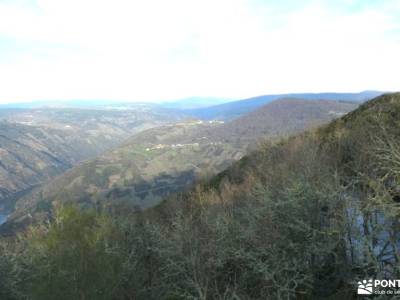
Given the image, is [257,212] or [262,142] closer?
[257,212]

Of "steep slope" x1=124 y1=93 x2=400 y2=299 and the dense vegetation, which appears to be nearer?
"steep slope" x1=124 y1=93 x2=400 y2=299

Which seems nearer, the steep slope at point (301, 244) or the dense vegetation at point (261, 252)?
the steep slope at point (301, 244)

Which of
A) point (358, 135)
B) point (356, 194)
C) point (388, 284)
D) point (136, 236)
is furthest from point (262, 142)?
point (388, 284)

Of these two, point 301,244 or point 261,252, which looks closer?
point 301,244

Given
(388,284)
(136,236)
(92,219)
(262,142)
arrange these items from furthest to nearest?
1. (262,142)
2. (136,236)
3. (92,219)
4. (388,284)

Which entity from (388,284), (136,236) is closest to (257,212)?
(388,284)

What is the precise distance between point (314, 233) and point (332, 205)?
86.7 inches

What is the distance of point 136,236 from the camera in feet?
128

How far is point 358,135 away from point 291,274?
22986 millimetres

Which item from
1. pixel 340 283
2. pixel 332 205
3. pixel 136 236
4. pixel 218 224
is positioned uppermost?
pixel 332 205

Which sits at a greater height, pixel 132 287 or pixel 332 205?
pixel 332 205

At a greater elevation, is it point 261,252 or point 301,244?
point 301,244

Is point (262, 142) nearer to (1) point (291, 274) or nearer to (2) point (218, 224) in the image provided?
(2) point (218, 224)

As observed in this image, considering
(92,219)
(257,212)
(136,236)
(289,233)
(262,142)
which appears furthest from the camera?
(262,142)
